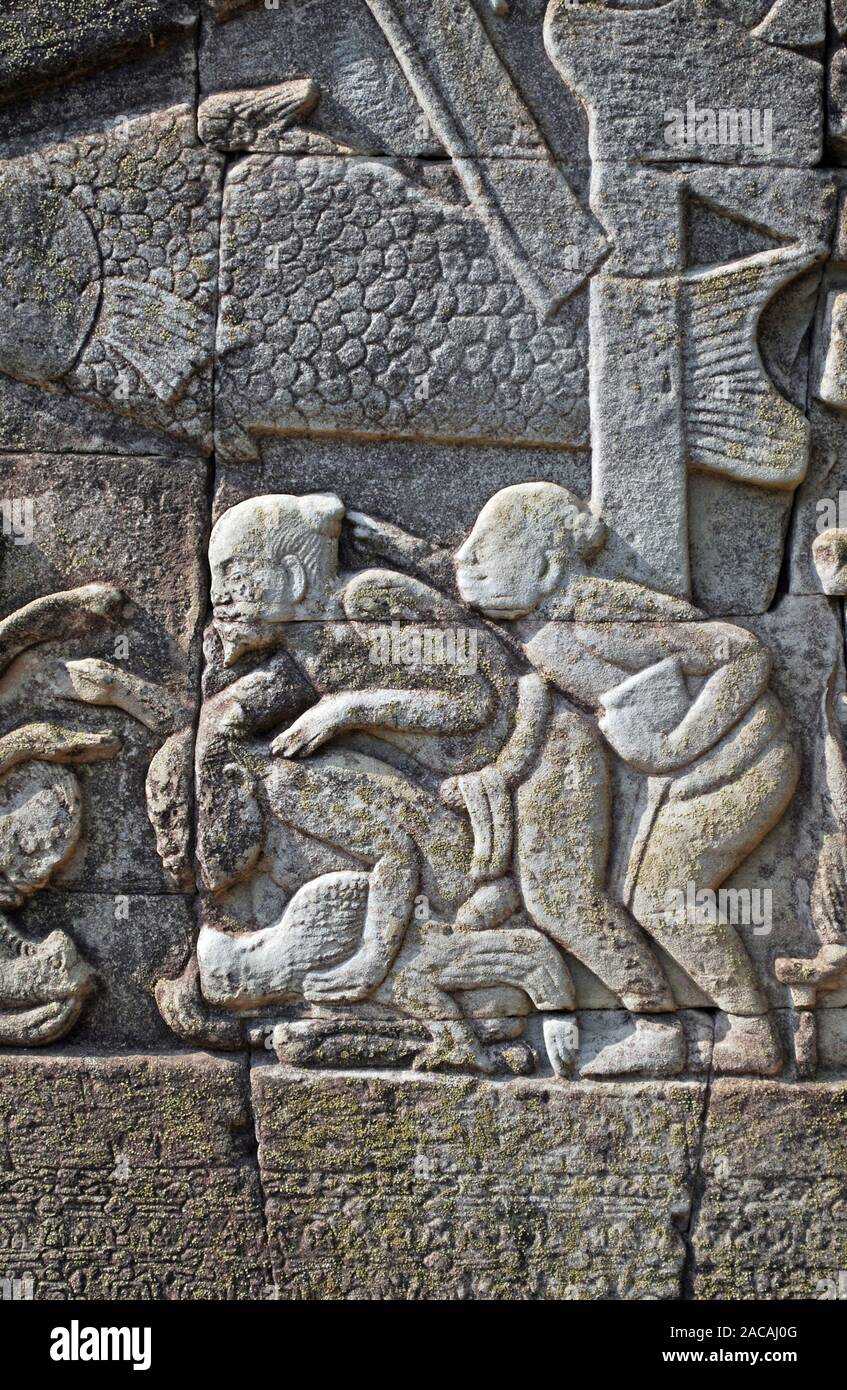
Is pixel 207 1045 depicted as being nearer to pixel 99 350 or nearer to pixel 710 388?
pixel 99 350

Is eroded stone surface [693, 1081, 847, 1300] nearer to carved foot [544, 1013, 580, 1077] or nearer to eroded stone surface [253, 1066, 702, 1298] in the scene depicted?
eroded stone surface [253, 1066, 702, 1298]

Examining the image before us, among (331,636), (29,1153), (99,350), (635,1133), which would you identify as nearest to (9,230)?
(99,350)

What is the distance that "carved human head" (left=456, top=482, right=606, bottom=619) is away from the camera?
3.95 metres

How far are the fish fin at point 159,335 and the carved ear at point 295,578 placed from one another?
615 millimetres

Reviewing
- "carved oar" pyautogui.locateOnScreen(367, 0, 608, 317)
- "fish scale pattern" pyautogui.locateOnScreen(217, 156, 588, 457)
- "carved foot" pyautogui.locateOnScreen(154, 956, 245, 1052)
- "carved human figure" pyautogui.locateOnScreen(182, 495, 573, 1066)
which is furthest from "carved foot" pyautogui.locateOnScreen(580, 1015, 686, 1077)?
"carved oar" pyautogui.locateOnScreen(367, 0, 608, 317)

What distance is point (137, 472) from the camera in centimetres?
404

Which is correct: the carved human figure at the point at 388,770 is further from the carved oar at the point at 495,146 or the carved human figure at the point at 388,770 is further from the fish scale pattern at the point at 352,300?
the carved oar at the point at 495,146

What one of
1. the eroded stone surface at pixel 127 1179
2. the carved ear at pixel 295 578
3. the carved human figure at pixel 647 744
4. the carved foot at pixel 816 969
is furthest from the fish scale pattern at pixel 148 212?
the carved foot at pixel 816 969

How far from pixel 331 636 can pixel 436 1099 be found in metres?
1.44

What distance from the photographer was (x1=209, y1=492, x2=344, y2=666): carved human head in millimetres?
3930

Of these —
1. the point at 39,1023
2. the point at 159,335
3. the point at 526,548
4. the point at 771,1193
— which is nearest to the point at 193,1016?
the point at 39,1023

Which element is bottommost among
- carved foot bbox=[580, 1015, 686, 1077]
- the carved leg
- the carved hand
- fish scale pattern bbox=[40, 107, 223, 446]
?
carved foot bbox=[580, 1015, 686, 1077]

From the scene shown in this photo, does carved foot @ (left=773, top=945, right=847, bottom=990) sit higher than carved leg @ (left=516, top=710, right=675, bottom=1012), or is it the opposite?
carved leg @ (left=516, top=710, right=675, bottom=1012)

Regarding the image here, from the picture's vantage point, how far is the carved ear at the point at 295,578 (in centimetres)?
394
